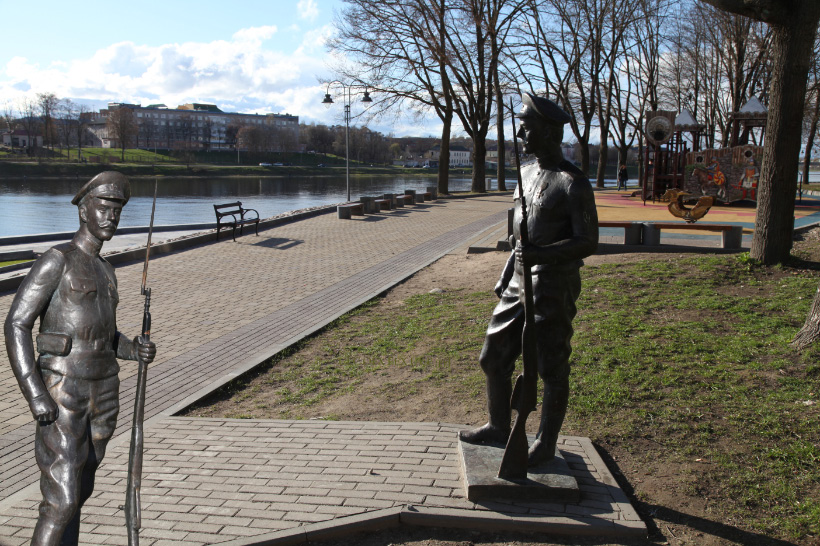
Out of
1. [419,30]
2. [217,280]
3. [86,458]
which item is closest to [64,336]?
[86,458]

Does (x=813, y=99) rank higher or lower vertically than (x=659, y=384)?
higher

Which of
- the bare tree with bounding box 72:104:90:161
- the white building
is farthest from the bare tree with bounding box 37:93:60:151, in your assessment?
the white building

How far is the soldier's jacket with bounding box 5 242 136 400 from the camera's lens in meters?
2.79

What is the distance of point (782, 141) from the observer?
31.8 ft

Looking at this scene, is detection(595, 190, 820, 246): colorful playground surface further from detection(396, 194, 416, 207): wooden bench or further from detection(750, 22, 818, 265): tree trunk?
detection(396, 194, 416, 207): wooden bench

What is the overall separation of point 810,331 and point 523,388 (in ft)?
12.8

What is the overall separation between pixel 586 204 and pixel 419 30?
29.8m

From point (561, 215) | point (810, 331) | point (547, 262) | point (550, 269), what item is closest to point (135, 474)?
point (547, 262)

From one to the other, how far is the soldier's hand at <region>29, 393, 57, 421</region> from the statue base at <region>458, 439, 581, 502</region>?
232cm

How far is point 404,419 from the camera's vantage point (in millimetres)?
5633

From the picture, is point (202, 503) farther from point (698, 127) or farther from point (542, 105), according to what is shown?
point (698, 127)

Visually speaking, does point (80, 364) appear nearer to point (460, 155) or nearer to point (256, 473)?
point (256, 473)

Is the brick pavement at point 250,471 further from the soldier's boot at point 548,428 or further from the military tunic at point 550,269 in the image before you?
the military tunic at point 550,269

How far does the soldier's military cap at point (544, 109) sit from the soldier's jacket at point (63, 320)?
2.44 metres
